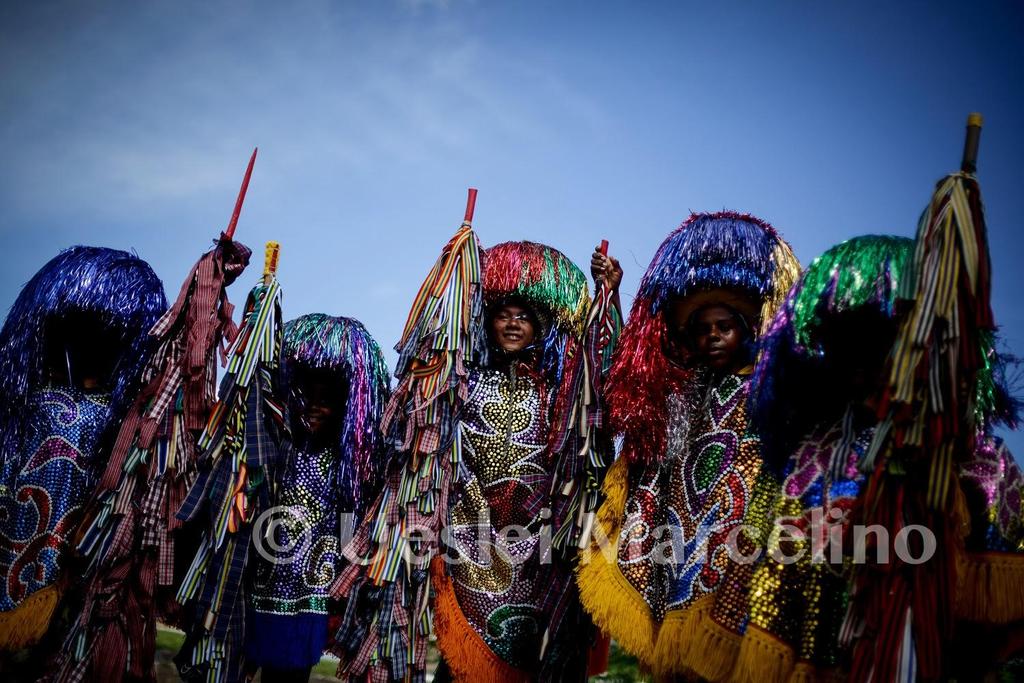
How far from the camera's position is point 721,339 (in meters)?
3.83

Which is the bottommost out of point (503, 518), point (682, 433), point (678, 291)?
point (503, 518)

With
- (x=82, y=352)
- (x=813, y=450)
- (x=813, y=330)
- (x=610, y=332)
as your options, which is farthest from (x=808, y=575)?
(x=82, y=352)

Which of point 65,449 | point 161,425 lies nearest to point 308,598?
point 161,425

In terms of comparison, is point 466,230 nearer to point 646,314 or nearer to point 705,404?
point 646,314

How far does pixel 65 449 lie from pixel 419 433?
1876 millimetres

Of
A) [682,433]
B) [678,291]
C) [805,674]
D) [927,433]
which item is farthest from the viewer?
[678,291]

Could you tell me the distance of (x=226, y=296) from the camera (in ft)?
14.2

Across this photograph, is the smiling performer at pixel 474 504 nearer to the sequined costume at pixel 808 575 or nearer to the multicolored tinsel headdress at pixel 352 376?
the multicolored tinsel headdress at pixel 352 376

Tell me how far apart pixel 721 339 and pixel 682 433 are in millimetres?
434

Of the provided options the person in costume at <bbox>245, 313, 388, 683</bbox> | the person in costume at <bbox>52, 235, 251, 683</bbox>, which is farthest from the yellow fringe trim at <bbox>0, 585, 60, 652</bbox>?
the person in costume at <bbox>245, 313, 388, 683</bbox>

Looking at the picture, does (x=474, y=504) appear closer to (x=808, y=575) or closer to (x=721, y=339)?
(x=721, y=339)

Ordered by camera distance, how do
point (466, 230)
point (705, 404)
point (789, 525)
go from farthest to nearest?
point (466, 230)
point (705, 404)
point (789, 525)

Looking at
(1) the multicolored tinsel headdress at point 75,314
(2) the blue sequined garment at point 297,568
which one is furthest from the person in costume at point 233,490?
(1) the multicolored tinsel headdress at point 75,314

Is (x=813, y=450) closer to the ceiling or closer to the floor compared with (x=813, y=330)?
closer to the floor
